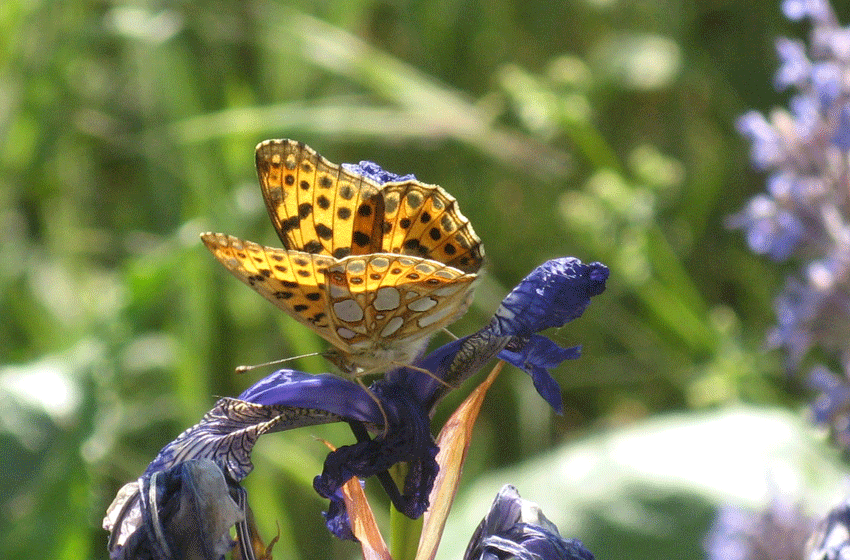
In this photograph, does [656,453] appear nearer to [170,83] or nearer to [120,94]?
[170,83]

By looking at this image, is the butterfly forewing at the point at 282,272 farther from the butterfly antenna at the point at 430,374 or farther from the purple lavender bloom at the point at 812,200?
the purple lavender bloom at the point at 812,200

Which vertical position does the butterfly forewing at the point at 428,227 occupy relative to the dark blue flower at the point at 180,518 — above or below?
above

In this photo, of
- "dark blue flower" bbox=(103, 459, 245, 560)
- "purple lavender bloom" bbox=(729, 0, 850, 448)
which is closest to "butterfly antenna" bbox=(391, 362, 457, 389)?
"dark blue flower" bbox=(103, 459, 245, 560)

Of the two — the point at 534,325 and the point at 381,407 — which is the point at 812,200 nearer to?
the point at 534,325

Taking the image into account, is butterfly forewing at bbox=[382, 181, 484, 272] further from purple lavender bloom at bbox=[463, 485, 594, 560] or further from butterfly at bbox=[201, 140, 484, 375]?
purple lavender bloom at bbox=[463, 485, 594, 560]

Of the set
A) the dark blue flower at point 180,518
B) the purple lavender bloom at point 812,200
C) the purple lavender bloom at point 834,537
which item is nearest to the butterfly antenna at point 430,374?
the dark blue flower at point 180,518
